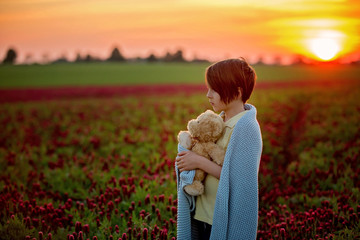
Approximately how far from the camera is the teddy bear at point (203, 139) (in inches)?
94.8

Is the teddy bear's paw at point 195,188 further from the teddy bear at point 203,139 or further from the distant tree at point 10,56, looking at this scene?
the distant tree at point 10,56

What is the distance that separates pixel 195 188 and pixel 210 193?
0.58ft

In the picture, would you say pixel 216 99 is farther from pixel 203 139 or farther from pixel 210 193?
pixel 210 193

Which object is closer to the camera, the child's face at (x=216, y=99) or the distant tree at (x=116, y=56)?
the child's face at (x=216, y=99)

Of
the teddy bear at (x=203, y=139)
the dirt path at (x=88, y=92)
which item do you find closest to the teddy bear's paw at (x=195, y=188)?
the teddy bear at (x=203, y=139)

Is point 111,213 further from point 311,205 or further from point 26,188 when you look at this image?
point 311,205

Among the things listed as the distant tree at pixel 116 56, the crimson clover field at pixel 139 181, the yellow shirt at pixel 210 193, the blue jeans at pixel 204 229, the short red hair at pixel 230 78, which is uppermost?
the distant tree at pixel 116 56

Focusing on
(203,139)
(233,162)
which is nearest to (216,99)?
(203,139)

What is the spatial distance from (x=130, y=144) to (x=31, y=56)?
97030 millimetres

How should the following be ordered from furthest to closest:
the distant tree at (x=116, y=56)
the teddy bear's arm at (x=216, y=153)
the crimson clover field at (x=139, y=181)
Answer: the distant tree at (x=116, y=56), the crimson clover field at (x=139, y=181), the teddy bear's arm at (x=216, y=153)

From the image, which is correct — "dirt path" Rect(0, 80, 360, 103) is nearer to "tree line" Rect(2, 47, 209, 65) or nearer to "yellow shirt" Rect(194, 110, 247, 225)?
"yellow shirt" Rect(194, 110, 247, 225)

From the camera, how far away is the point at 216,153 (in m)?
2.47

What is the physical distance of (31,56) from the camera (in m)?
91.6

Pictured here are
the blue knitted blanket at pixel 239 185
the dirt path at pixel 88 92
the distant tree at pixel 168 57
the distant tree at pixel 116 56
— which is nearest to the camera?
the blue knitted blanket at pixel 239 185
